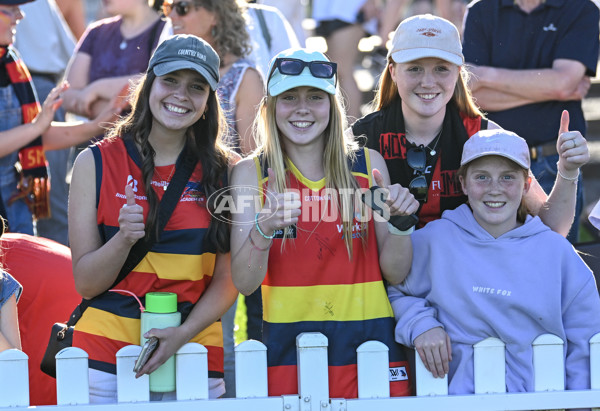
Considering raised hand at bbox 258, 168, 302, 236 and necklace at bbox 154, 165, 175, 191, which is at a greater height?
necklace at bbox 154, 165, 175, 191

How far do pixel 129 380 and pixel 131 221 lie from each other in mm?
588

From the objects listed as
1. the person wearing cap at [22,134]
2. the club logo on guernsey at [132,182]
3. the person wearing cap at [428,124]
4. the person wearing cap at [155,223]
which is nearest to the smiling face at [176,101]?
the person wearing cap at [155,223]

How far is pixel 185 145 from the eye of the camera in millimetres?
3578

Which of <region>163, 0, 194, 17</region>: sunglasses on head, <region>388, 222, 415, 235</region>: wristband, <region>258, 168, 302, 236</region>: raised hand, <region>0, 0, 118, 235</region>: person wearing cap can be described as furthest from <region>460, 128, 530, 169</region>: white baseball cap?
<region>0, 0, 118, 235</region>: person wearing cap

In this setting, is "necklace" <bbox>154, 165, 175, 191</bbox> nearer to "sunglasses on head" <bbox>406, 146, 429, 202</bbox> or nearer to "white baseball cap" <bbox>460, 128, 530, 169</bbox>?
"sunglasses on head" <bbox>406, 146, 429, 202</bbox>

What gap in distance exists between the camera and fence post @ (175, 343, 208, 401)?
10.5 ft

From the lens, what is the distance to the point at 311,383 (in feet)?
10.6

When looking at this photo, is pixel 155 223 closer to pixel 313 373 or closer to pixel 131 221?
pixel 131 221

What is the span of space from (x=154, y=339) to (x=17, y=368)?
500 mm

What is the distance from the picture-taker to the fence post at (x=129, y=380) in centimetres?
316

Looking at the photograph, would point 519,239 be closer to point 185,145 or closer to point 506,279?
point 506,279

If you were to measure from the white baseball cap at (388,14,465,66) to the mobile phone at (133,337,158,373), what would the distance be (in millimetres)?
1631

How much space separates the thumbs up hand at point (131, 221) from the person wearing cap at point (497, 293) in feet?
3.47

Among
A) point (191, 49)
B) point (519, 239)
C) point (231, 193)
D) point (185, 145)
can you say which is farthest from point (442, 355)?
point (191, 49)
